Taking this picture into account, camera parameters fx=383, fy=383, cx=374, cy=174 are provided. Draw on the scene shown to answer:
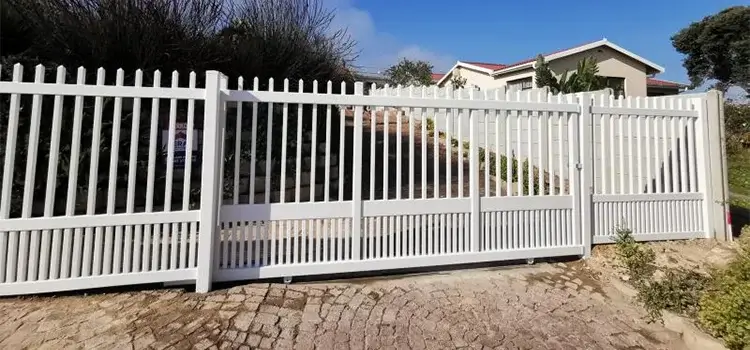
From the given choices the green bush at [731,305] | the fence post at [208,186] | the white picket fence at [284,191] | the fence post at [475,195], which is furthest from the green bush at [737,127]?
the fence post at [208,186]

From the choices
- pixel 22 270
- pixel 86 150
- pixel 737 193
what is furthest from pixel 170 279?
pixel 737 193

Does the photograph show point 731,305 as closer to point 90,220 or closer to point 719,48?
point 90,220

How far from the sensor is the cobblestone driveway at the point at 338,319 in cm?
265

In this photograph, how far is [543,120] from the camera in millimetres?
4488

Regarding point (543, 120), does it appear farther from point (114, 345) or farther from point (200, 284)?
point (114, 345)

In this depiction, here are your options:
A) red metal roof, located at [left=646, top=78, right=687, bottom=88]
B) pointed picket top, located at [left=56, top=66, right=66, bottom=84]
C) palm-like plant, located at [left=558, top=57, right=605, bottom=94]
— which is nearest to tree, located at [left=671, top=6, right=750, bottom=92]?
red metal roof, located at [left=646, top=78, right=687, bottom=88]

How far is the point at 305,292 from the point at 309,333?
0.60 meters

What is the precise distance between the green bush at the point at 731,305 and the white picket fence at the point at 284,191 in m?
1.42

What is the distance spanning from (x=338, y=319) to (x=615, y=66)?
2002cm

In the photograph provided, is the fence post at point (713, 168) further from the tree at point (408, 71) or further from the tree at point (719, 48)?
the tree at point (719, 48)

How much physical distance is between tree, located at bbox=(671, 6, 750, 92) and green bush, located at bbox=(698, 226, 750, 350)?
93.7 ft

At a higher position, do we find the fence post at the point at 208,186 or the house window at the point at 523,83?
the house window at the point at 523,83

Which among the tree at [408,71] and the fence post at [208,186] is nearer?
the fence post at [208,186]

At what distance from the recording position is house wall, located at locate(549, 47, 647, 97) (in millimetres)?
17484
